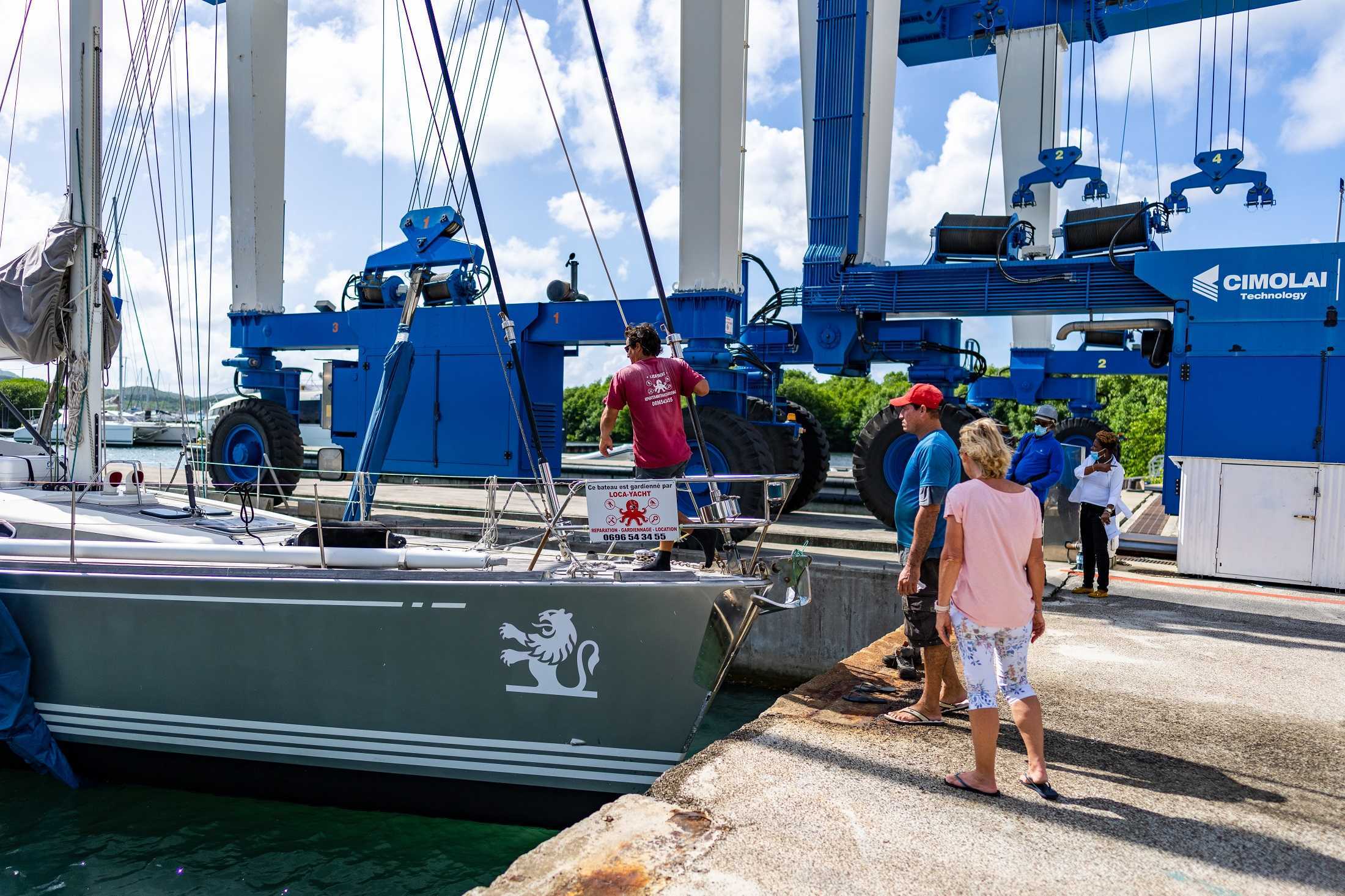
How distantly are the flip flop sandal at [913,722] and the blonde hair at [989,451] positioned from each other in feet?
4.96

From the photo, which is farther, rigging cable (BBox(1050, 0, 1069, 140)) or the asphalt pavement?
rigging cable (BBox(1050, 0, 1069, 140))

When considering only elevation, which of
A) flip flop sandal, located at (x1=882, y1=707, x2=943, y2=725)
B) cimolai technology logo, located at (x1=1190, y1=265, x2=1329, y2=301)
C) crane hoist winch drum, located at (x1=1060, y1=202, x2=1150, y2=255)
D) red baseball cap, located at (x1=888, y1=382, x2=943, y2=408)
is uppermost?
crane hoist winch drum, located at (x1=1060, y1=202, x2=1150, y2=255)

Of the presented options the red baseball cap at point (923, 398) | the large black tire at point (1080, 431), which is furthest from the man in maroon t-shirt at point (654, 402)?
the large black tire at point (1080, 431)

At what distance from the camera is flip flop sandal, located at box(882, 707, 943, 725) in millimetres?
4617

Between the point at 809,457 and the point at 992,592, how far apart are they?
403 inches

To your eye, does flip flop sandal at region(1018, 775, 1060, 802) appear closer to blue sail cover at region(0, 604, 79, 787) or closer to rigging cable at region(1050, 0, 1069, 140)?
blue sail cover at region(0, 604, 79, 787)

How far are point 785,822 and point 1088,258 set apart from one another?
28.0ft

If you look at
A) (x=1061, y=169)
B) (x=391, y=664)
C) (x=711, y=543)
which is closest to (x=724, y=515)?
(x=711, y=543)

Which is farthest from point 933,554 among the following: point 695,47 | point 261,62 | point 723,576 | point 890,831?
point 261,62

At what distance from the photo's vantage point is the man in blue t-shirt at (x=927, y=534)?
4.42m

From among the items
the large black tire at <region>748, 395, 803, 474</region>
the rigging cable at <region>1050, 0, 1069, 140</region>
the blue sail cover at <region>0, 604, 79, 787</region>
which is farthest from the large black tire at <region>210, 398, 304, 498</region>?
the rigging cable at <region>1050, 0, 1069, 140</region>

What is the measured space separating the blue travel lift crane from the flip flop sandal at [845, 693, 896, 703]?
3.55m

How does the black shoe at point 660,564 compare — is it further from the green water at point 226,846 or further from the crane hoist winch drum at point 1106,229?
the crane hoist winch drum at point 1106,229

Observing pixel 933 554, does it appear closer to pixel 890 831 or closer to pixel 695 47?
pixel 890 831
